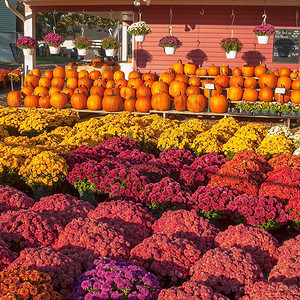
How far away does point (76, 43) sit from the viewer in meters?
15.1

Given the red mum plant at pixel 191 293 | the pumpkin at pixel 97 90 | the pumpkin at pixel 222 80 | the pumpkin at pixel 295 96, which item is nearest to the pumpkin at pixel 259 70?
the pumpkin at pixel 222 80

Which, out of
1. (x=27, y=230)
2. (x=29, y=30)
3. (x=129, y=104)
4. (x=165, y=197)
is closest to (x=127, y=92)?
(x=129, y=104)

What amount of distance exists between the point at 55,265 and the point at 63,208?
1.35m

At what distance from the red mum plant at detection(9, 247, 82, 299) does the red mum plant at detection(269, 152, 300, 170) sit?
347cm

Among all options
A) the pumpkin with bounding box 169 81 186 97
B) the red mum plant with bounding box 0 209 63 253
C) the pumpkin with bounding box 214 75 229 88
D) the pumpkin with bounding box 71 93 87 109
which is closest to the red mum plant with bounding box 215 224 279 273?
the red mum plant with bounding box 0 209 63 253

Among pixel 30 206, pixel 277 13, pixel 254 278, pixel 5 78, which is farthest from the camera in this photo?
pixel 5 78

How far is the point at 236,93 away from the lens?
12844 mm

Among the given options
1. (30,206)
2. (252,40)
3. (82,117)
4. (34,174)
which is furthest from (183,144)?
(252,40)

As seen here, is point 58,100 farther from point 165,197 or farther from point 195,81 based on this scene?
point 165,197

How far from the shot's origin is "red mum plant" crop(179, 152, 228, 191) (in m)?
6.35

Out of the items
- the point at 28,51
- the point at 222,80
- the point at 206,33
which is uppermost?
the point at 206,33

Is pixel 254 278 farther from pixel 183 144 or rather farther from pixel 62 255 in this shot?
pixel 183 144

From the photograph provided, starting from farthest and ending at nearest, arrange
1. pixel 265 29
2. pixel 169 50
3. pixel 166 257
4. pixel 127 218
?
pixel 169 50
pixel 265 29
pixel 127 218
pixel 166 257

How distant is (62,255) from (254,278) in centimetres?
135
